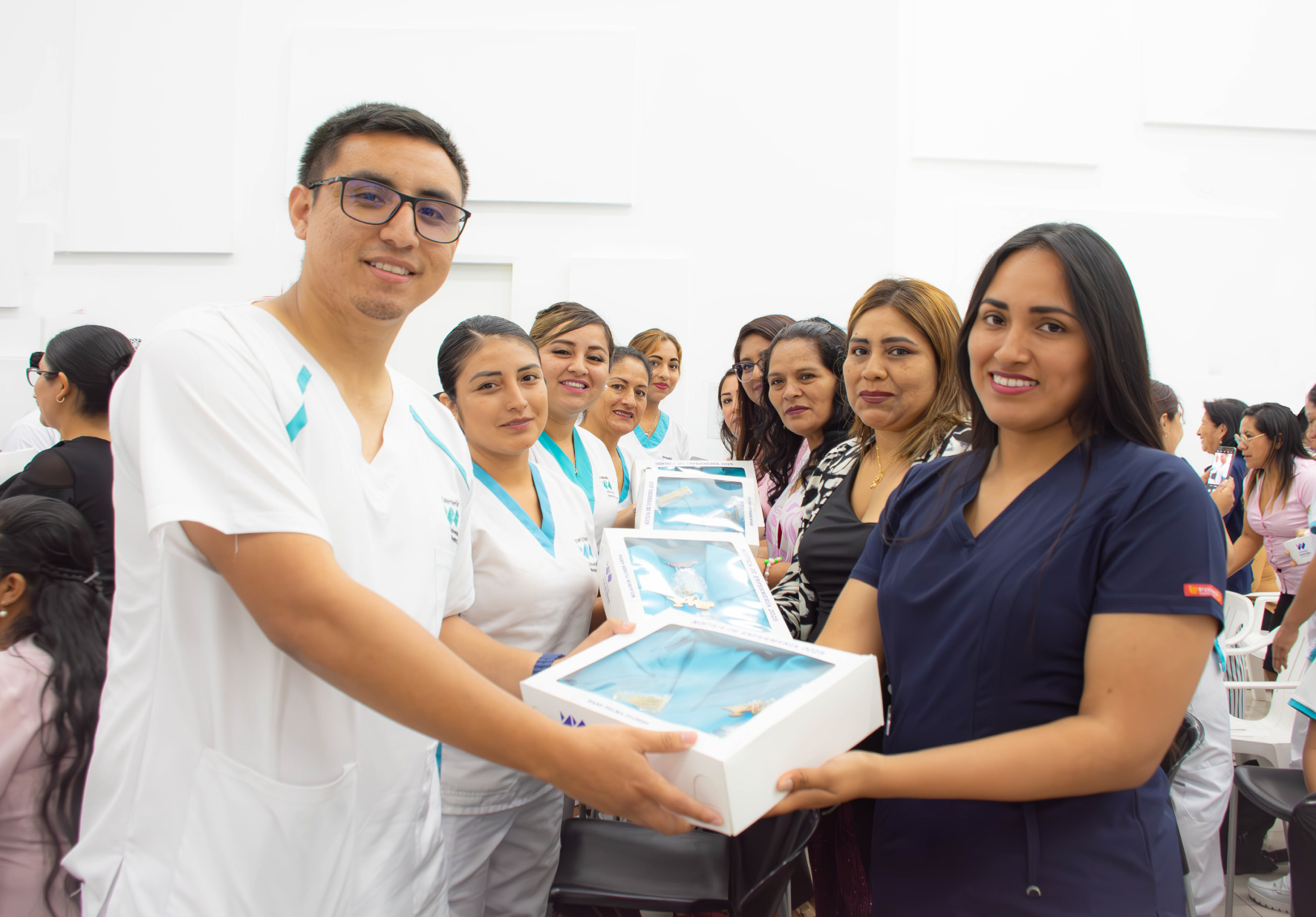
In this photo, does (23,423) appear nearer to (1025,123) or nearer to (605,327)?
(605,327)

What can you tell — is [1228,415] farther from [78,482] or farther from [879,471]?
[78,482]

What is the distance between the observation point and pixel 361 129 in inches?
43.6

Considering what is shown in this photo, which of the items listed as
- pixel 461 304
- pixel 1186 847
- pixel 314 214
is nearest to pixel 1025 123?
pixel 461 304

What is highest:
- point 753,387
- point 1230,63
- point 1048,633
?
point 1230,63

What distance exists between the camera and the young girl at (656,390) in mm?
4066

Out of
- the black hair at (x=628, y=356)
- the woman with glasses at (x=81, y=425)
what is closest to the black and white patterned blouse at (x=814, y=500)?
the black hair at (x=628, y=356)

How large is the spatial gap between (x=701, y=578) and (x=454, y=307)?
4.32 m

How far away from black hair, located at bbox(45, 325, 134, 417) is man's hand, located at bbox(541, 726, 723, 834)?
2.18 metres

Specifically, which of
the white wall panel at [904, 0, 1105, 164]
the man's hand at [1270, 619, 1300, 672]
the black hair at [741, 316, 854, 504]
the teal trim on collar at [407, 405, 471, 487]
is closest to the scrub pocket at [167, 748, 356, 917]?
the teal trim on collar at [407, 405, 471, 487]

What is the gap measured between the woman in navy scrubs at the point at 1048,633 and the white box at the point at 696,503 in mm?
881

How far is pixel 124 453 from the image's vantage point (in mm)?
949

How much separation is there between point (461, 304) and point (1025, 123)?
13.5 feet

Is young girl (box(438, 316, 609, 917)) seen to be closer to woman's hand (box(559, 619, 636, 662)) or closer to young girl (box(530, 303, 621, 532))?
young girl (box(530, 303, 621, 532))

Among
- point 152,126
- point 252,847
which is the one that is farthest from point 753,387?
point 152,126
